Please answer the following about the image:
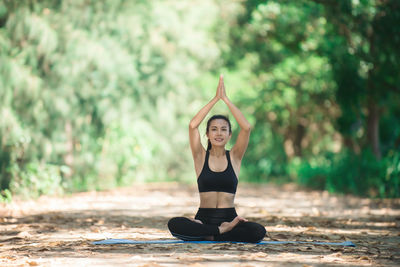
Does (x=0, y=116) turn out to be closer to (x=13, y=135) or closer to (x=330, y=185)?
(x=13, y=135)

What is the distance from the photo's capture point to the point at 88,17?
52.1 feet

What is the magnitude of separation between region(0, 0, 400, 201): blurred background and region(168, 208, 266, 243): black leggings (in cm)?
570

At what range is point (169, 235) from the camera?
24.9 feet

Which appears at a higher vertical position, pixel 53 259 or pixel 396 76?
pixel 396 76

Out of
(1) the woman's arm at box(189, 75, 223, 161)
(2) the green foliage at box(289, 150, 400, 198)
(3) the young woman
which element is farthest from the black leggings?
(2) the green foliage at box(289, 150, 400, 198)

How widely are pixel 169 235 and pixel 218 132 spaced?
1613 millimetres

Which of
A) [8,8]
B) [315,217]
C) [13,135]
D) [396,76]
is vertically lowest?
[315,217]

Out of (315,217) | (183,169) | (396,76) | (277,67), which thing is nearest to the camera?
(315,217)

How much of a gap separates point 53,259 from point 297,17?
47.6 ft

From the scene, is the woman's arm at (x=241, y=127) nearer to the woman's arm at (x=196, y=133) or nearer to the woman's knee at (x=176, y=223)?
the woman's arm at (x=196, y=133)

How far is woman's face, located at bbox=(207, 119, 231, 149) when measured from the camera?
6.87m

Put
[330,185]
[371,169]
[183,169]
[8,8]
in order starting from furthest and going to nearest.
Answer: [183,169], [330,185], [371,169], [8,8]

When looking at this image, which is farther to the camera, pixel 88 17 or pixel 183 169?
Result: pixel 183 169

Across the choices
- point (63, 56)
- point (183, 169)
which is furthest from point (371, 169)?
point (183, 169)
